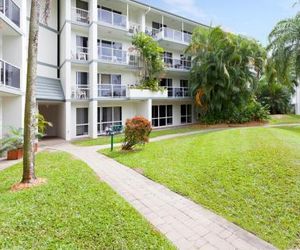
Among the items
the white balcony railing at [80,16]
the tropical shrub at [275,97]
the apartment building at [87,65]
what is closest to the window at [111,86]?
the apartment building at [87,65]

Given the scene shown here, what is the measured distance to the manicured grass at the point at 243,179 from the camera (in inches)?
219

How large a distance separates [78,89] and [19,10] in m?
6.88

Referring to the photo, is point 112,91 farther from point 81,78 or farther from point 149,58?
point 149,58

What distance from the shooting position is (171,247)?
13.9ft

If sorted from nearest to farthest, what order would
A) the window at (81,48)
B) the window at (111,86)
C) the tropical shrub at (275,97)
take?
the window at (81,48), the window at (111,86), the tropical shrub at (275,97)

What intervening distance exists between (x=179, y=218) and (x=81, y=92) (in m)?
15.5

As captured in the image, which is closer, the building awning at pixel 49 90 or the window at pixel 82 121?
the building awning at pixel 49 90

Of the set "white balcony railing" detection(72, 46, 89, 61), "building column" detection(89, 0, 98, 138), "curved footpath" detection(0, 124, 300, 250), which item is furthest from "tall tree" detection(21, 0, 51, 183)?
"white balcony railing" detection(72, 46, 89, 61)

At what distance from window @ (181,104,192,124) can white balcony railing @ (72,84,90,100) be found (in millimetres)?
12034

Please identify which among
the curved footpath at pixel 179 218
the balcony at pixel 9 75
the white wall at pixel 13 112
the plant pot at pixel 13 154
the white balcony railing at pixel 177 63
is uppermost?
the white balcony railing at pixel 177 63

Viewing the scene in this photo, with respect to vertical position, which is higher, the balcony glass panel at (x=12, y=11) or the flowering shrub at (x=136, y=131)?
the balcony glass panel at (x=12, y=11)

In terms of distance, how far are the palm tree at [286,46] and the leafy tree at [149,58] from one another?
956 cm

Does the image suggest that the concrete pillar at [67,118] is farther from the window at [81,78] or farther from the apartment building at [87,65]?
the window at [81,78]

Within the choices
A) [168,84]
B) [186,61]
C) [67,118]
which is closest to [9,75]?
[67,118]
